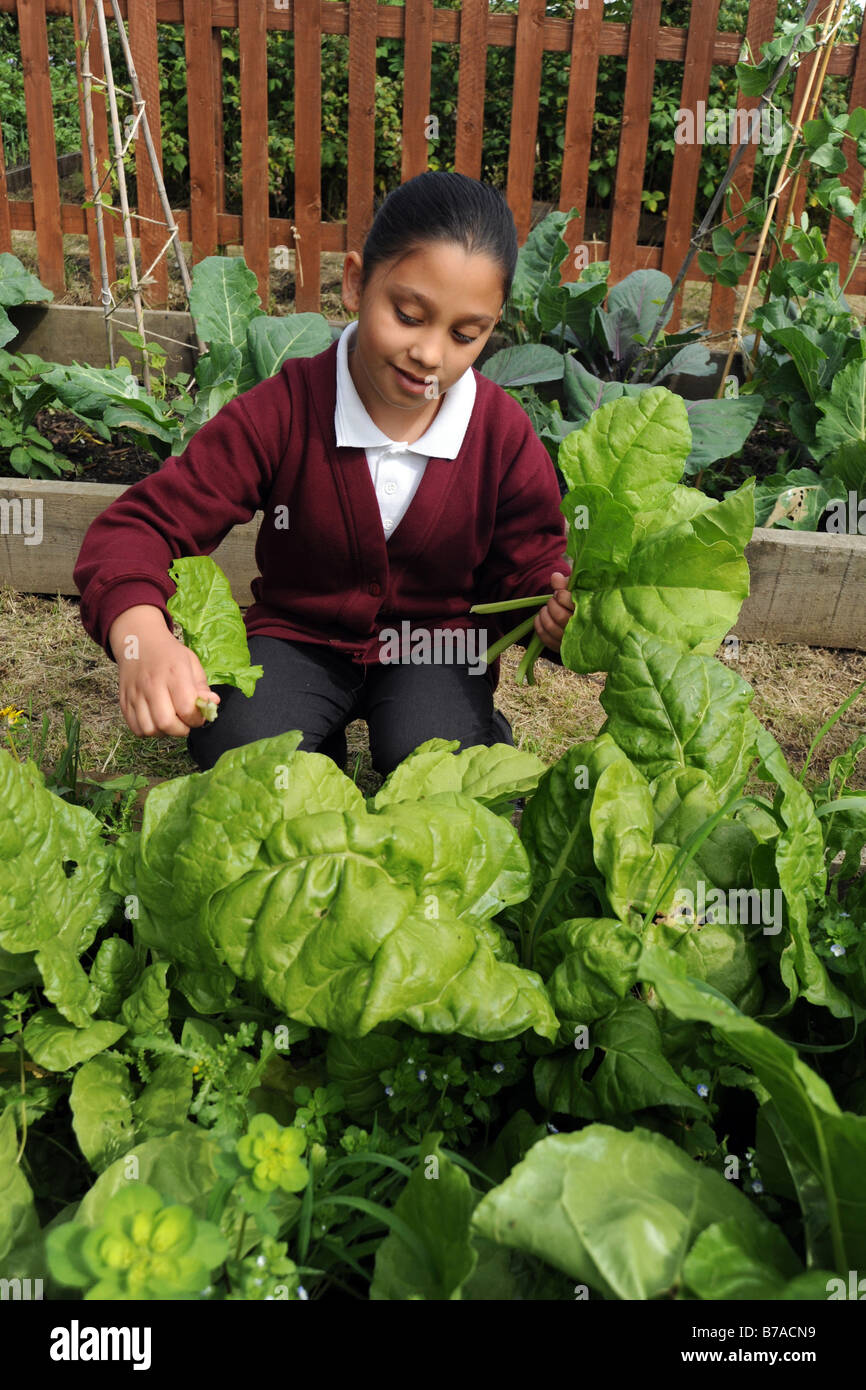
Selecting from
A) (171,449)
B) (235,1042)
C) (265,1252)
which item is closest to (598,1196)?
(265,1252)

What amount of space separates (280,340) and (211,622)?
211 centimetres

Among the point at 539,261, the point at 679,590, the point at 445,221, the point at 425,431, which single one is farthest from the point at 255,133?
the point at 679,590

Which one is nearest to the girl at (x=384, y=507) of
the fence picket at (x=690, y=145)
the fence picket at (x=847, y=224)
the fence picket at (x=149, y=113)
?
the fence picket at (x=149, y=113)

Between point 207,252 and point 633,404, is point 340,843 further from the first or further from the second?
point 207,252

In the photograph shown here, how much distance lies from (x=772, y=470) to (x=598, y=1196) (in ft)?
11.2

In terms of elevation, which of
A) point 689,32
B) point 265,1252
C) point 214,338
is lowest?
point 265,1252

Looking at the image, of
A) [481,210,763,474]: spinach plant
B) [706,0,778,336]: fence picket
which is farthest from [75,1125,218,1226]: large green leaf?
[706,0,778,336]: fence picket

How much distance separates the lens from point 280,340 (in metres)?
3.27

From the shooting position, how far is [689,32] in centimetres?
475

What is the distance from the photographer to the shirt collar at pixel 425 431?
6.24 feet

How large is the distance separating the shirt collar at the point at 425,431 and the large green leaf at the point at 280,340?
1.36m

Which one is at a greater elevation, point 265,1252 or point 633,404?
point 633,404

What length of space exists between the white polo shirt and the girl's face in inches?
5.2

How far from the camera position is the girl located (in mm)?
1646
